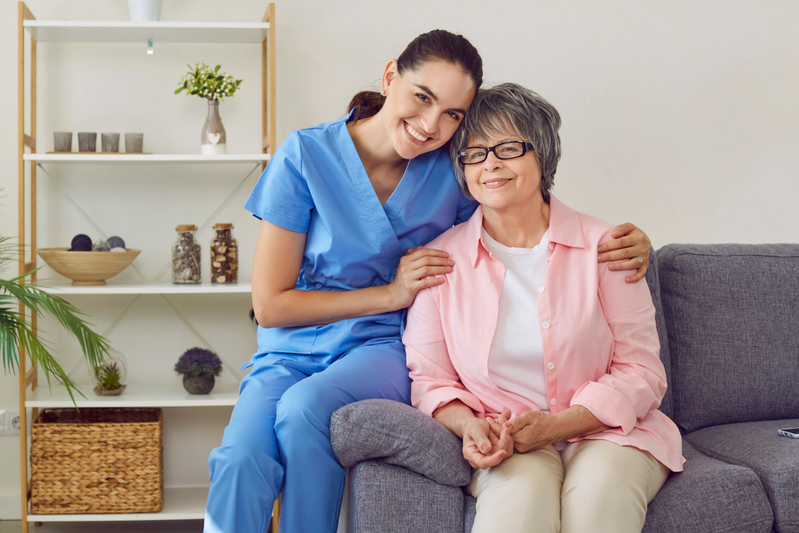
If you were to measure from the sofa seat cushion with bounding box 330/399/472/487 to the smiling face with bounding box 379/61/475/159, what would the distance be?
1.87ft

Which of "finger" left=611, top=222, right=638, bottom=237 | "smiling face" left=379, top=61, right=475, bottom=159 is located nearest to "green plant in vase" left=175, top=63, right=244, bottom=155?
"smiling face" left=379, top=61, right=475, bottom=159

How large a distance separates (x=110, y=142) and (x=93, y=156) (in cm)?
8

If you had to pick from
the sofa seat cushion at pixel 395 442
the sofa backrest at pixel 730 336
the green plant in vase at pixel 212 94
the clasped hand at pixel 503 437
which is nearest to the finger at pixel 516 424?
the clasped hand at pixel 503 437

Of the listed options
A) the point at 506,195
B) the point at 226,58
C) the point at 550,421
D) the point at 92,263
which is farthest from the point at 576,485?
the point at 226,58

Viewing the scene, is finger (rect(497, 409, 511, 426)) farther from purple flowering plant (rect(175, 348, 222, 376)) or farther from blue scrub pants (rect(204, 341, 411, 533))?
purple flowering plant (rect(175, 348, 222, 376))

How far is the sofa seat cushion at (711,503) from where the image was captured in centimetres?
116

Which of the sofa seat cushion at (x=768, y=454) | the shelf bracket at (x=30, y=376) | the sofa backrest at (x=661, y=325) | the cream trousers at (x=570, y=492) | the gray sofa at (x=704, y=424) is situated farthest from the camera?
the shelf bracket at (x=30, y=376)

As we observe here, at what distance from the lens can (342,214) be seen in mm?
1452

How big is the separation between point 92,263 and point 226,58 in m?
0.83

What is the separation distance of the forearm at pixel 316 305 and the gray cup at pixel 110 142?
0.94 meters

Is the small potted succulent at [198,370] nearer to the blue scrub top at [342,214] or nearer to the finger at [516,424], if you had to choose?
the blue scrub top at [342,214]

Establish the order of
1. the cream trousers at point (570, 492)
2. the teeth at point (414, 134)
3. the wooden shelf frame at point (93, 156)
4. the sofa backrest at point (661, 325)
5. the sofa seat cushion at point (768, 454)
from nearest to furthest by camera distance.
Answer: the cream trousers at point (570, 492), the sofa seat cushion at point (768, 454), the teeth at point (414, 134), the sofa backrest at point (661, 325), the wooden shelf frame at point (93, 156)

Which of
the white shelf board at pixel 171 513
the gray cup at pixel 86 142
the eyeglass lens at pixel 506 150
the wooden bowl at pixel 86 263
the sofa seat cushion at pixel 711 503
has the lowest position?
the white shelf board at pixel 171 513

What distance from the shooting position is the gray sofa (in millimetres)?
1130
